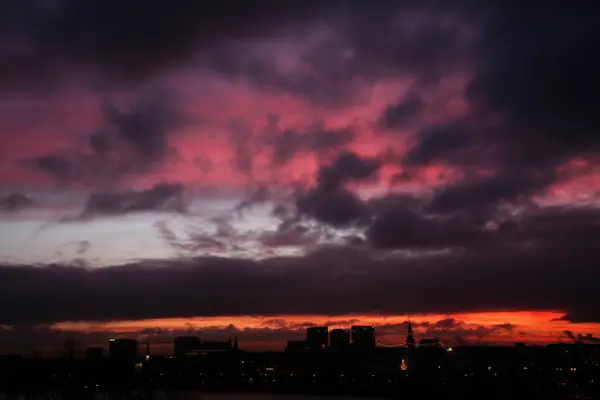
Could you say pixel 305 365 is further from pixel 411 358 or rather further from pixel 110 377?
pixel 110 377

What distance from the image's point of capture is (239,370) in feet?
623

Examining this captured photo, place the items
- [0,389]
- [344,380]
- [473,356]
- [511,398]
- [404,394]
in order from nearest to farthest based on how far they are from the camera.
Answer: [511,398] → [404,394] → [0,389] → [344,380] → [473,356]

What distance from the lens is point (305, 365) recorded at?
186m

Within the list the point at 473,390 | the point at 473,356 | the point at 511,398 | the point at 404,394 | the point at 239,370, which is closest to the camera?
the point at 511,398

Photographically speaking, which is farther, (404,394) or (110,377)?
(110,377)

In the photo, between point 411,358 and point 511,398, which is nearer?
point 511,398

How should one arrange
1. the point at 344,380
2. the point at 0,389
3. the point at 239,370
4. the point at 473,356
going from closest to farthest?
1. the point at 0,389
2. the point at 344,380
3. the point at 473,356
4. the point at 239,370

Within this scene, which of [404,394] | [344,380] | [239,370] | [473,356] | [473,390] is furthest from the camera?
[239,370]

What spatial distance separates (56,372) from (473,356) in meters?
101

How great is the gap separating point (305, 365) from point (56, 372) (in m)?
61.3

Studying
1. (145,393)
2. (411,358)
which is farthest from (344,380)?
(145,393)

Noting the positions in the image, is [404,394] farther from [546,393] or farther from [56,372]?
[56,372]

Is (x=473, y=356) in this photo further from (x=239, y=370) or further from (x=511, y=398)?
(x=511, y=398)

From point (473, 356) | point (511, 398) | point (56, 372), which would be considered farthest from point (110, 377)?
point (511, 398)
